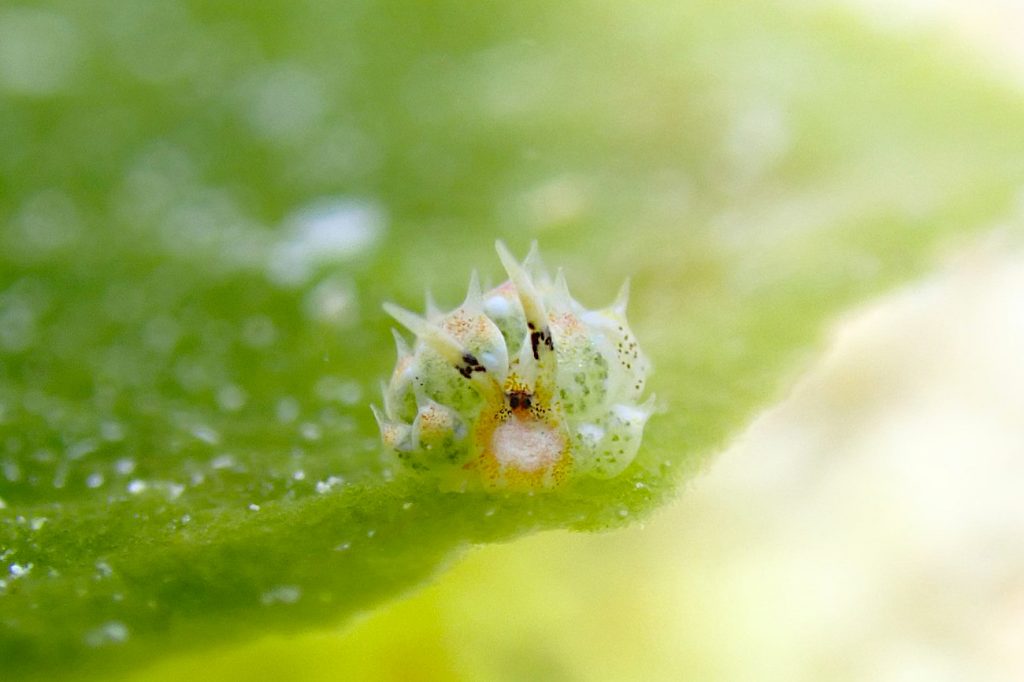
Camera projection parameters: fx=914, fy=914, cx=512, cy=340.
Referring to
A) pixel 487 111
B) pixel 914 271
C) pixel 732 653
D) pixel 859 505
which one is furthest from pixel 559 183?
pixel 732 653

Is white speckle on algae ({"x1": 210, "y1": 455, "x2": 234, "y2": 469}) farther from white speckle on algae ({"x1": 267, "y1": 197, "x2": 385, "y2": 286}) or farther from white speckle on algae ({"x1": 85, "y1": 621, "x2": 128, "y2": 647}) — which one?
white speckle on algae ({"x1": 267, "y1": 197, "x2": 385, "y2": 286})

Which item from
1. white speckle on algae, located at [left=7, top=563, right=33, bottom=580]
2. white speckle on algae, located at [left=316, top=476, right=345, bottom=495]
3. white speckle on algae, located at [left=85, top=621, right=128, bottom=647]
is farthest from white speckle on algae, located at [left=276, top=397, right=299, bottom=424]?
white speckle on algae, located at [left=85, top=621, right=128, bottom=647]

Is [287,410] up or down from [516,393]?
up

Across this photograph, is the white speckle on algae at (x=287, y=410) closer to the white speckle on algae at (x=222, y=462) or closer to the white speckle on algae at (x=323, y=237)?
the white speckle on algae at (x=222, y=462)

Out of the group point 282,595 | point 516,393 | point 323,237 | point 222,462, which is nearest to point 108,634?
point 282,595

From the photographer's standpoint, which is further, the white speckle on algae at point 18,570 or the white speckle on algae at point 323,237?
the white speckle on algae at point 323,237

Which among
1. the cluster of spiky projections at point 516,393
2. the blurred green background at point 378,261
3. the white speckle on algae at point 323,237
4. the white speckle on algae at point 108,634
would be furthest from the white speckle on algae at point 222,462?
the white speckle on algae at point 323,237

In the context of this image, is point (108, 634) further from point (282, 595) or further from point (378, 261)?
point (378, 261)

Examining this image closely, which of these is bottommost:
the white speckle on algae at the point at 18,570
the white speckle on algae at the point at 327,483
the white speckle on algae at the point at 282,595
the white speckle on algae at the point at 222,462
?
the white speckle on algae at the point at 282,595
